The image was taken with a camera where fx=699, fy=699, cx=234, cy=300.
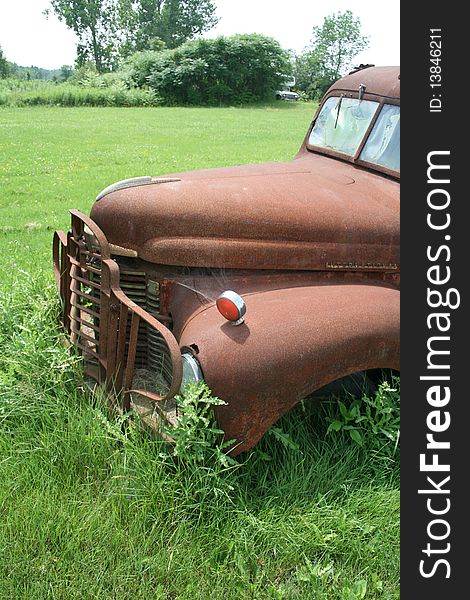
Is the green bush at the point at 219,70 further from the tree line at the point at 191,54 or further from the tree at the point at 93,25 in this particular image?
the tree at the point at 93,25

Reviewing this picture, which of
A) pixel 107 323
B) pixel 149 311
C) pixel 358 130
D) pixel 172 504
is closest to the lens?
pixel 172 504

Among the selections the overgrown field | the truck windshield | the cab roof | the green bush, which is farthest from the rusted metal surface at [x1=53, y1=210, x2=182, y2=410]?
the green bush

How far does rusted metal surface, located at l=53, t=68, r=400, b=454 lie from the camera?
10.2ft

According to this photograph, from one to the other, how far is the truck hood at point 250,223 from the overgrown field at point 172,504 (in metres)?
0.78

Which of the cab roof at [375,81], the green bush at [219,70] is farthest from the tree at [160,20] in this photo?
the cab roof at [375,81]

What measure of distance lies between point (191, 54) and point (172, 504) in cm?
3658

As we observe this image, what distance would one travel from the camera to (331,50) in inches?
2443

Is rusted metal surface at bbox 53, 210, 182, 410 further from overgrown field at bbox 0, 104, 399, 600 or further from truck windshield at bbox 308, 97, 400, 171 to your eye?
truck windshield at bbox 308, 97, 400, 171

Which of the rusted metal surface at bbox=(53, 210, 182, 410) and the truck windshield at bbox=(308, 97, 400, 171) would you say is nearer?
the rusted metal surface at bbox=(53, 210, 182, 410)

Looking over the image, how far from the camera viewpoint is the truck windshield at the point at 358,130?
4.29 metres

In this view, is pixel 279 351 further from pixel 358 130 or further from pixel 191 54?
pixel 191 54

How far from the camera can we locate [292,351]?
3092 mm

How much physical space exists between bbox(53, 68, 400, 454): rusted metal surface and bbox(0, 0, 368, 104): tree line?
1235 inches

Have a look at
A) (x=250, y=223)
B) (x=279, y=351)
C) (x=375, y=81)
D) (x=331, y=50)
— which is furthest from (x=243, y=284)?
(x=331, y=50)
